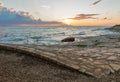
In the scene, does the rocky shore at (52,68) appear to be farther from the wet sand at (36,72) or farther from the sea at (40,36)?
the sea at (40,36)

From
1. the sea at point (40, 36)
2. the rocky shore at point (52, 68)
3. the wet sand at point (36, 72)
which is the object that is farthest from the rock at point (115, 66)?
the sea at point (40, 36)

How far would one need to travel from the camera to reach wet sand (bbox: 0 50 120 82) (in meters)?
4.83

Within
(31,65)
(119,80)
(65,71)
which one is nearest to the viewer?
(119,80)

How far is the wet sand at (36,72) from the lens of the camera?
4832mm

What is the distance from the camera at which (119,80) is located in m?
4.98

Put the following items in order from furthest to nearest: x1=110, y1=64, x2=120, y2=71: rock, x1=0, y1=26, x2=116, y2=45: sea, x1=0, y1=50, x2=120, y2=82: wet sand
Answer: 1. x1=0, y1=26, x2=116, y2=45: sea
2. x1=110, y1=64, x2=120, y2=71: rock
3. x1=0, y1=50, x2=120, y2=82: wet sand

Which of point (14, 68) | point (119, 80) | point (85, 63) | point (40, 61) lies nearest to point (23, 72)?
point (14, 68)

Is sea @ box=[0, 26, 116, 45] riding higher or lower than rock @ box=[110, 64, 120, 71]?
lower

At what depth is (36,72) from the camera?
5242 millimetres

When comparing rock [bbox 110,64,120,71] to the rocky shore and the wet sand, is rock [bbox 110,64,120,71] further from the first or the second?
the wet sand

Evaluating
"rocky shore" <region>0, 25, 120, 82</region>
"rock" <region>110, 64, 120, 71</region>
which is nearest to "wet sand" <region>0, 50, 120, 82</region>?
"rocky shore" <region>0, 25, 120, 82</region>

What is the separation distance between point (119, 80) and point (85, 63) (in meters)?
1.24

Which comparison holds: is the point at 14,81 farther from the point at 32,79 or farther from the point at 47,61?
the point at 47,61

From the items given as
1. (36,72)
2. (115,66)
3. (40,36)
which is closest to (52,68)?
(36,72)
